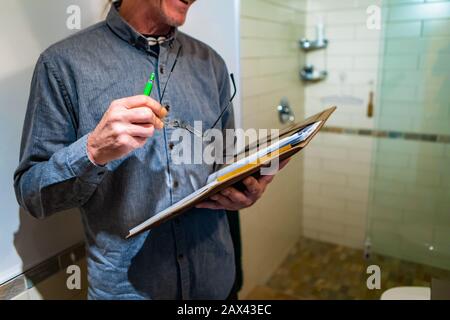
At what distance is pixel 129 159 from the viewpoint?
2.57 ft

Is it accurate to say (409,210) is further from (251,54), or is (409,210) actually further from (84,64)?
(84,64)

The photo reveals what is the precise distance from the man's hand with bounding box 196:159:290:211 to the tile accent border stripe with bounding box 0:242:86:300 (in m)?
0.46

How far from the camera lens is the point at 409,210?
1612 mm

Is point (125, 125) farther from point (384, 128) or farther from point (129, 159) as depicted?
point (384, 128)

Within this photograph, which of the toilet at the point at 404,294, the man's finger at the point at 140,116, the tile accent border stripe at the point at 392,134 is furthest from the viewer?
the tile accent border stripe at the point at 392,134

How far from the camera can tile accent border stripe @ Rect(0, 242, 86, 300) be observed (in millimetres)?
876

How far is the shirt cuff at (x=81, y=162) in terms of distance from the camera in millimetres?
646

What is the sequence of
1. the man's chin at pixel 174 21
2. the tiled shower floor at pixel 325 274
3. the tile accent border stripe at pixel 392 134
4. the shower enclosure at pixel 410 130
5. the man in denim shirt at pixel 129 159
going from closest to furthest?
1. the man in denim shirt at pixel 129 159
2. the man's chin at pixel 174 21
3. the shower enclosure at pixel 410 130
4. the tile accent border stripe at pixel 392 134
5. the tiled shower floor at pixel 325 274

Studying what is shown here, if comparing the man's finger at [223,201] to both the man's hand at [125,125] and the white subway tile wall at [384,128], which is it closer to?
the man's hand at [125,125]

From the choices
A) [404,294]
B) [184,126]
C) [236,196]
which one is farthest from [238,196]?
[404,294]

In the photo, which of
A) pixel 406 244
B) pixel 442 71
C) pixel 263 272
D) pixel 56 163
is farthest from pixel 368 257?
pixel 56 163

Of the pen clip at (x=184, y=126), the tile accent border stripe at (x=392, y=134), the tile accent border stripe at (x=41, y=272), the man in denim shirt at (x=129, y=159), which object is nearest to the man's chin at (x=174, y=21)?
the man in denim shirt at (x=129, y=159)

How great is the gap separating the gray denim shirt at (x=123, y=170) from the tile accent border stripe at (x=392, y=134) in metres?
0.98

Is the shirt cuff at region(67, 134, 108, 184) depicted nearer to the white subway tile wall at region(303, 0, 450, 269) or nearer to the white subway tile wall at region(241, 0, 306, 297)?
the white subway tile wall at region(303, 0, 450, 269)
